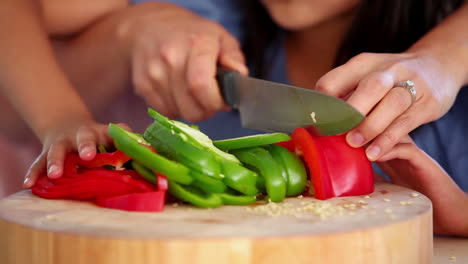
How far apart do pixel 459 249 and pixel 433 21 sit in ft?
2.62

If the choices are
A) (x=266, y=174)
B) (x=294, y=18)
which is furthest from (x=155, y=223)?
(x=294, y=18)

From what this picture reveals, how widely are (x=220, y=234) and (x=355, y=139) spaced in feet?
1.21

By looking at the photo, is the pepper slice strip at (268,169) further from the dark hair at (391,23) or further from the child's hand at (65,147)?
the dark hair at (391,23)

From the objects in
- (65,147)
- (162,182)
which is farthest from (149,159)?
(65,147)

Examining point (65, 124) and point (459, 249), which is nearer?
point (459, 249)

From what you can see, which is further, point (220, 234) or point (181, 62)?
point (181, 62)

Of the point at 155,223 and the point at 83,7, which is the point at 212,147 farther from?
the point at 83,7

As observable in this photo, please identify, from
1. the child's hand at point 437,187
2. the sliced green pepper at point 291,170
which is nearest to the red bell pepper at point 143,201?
the sliced green pepper at point 291,170

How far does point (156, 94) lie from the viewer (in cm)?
161

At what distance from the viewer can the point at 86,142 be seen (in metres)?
1.08

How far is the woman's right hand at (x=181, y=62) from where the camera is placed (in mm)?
1441

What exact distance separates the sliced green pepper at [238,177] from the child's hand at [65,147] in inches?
9.1

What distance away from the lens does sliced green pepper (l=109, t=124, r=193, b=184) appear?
36.8 inches

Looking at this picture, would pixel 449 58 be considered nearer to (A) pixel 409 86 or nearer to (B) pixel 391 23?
(A) pixel 409 86
